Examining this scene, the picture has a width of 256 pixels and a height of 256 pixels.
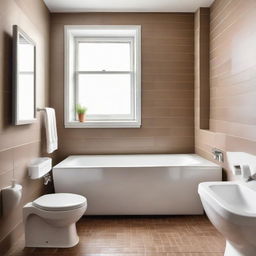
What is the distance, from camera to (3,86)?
2.47 m

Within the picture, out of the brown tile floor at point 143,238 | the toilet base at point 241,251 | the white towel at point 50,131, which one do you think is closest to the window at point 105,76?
the white towel at point 50,131

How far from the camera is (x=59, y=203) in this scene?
2643 mm

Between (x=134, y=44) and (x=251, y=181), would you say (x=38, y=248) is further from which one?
(x=134, y=44)

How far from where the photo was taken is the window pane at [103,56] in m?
4.40

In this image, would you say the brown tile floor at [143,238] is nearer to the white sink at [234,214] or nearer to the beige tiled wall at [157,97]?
the white sink at [234,214]

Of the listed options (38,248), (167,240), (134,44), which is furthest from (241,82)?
(38,248)

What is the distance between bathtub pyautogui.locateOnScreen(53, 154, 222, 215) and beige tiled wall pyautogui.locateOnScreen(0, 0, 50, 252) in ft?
1.34

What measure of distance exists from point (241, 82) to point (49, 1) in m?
2.53

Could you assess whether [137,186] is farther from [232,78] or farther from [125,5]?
[125,5]

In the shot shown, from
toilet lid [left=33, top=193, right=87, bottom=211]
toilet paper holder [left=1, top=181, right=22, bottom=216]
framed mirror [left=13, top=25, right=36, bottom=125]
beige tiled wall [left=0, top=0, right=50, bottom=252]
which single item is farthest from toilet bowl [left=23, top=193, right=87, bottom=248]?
framed mirror [left=13, top=25, right=36, bottom=125]

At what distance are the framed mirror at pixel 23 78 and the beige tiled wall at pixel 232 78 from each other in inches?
80.7

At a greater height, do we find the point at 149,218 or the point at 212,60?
the point at 212,60

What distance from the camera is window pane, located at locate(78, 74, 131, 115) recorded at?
14.4 ft

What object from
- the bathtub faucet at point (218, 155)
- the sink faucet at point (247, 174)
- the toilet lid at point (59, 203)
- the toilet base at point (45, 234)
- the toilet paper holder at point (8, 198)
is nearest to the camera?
the sink faucet at point (247, 174)
